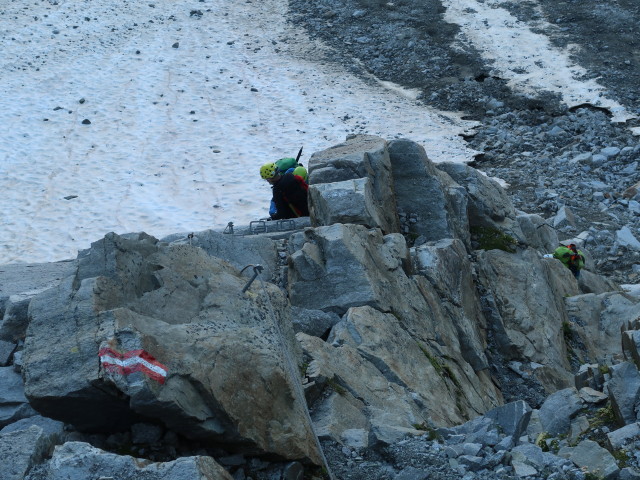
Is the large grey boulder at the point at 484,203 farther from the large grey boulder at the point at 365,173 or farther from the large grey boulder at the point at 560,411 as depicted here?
the large grey boulder at the point at 560,411

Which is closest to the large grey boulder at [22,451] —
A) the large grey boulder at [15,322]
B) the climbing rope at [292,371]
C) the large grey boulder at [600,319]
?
the climbing rope at [292,371]

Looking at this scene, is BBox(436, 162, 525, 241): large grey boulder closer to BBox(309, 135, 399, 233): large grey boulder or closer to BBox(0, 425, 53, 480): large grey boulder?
BBox(309, 135, 399, 233): large grey boulder

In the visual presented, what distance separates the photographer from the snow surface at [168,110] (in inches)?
813

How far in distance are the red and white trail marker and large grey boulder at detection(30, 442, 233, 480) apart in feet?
1.83


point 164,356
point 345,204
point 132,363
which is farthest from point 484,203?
point 132,363

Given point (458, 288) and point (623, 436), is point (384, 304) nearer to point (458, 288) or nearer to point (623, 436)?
point (458, 288)

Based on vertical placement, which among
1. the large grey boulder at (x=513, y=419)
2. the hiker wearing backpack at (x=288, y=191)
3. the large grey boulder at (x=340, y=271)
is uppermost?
the large grey boulder at (x=513, y=419)

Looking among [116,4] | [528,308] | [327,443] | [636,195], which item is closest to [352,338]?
[327,443]

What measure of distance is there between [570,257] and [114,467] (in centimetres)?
1260

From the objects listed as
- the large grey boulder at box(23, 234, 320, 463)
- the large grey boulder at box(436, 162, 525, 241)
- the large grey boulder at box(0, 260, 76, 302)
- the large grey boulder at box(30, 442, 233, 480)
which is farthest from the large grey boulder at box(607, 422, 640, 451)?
the large grey boulder at box(436, 162, 525, 241)

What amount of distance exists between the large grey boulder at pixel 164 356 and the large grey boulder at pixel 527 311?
6.25 meters

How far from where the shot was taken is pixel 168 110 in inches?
1073

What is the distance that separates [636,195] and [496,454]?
52.1 ft

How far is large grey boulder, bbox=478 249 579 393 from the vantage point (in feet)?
42.8
